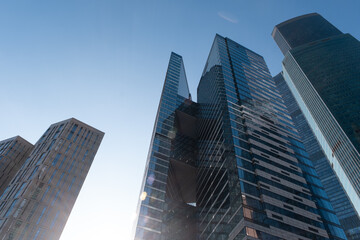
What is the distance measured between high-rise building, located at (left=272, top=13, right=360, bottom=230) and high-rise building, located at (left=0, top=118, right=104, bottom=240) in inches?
3745

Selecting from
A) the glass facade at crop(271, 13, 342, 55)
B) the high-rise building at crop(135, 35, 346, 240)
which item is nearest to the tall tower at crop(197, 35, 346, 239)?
the high-rise building at crop(135, 35, 346, 240)

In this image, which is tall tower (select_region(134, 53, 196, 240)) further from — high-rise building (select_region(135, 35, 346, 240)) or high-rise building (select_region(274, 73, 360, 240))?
high-rise building (select_region(274, 73, 360, 240))

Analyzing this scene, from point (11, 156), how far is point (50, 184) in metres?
38.4

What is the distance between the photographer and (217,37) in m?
131

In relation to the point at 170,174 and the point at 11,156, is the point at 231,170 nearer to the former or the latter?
the point at 170,174

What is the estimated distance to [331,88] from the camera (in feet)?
417

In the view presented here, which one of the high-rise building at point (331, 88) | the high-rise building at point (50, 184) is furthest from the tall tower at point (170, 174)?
the high-rise building at point (331, 88)

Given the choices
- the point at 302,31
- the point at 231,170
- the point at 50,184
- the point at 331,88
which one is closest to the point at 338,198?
the point at 331,88

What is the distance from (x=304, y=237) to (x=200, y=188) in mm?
38216

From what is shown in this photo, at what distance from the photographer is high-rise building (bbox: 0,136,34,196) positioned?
96.5 meters

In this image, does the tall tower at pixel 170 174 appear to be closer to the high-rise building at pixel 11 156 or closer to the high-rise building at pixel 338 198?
the high-rise building at pixel 11 156

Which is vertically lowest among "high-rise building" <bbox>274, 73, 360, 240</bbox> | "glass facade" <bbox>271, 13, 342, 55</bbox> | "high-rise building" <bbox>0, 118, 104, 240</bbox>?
"high-rise building" <bbox>0, 118, 104, 240</bbox>

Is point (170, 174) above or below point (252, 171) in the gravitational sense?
above

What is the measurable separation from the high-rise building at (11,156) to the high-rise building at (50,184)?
50.7 ft
